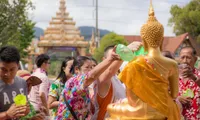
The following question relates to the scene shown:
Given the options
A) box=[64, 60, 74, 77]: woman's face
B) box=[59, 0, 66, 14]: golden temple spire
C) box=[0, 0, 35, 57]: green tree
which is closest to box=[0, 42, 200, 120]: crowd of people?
box=[64, 60, 74, 77]: woman's face

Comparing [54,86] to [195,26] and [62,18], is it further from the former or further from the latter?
[62,18]

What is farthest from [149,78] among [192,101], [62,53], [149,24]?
[62,53]

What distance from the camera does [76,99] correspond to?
3855 millimetres

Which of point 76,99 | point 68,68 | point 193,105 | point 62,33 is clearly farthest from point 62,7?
point 76,99

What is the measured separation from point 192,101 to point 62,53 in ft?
166

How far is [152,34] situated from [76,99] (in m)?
0.92

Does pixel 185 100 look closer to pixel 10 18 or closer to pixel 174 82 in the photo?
pixel 174 82

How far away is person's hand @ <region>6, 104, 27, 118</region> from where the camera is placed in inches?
120

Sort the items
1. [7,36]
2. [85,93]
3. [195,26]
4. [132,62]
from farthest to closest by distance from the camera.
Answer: [195,26] → [7,36] → [85,93] → [132,62]

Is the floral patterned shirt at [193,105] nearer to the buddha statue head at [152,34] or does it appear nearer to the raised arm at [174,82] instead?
the raised arm at [174,82]

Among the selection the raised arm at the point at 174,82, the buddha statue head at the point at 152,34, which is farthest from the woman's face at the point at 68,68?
the raised arm at the point at 174,82

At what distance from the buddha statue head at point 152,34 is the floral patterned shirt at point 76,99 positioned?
661 millimetres

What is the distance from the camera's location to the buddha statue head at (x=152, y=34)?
3.55 meters

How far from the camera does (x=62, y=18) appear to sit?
5156 centimetres
